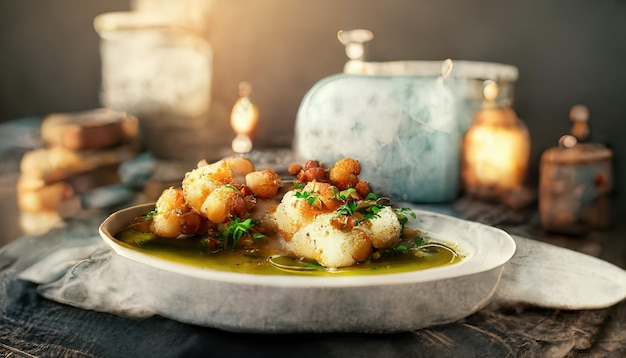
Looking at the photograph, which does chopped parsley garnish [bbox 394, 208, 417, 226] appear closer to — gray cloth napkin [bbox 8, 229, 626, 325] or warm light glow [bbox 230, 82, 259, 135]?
gray cloth napkin [bbox 8, 229, 626, 325]

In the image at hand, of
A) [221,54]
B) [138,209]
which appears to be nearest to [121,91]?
[221,54]

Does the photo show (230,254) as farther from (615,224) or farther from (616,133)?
(616,133)

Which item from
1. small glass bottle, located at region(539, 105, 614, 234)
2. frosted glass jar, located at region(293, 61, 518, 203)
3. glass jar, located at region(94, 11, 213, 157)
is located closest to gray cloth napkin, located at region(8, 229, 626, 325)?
frosted glass jar, located at region(293, 61, 518, 203)

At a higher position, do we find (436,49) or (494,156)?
(436,49)

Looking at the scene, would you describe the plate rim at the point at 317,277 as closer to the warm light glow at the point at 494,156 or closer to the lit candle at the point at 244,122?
the warm light glow at the point at 494,156

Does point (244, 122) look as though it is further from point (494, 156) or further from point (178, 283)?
point (178, 283)

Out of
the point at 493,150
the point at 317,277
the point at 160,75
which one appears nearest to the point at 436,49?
the point at 493,150
